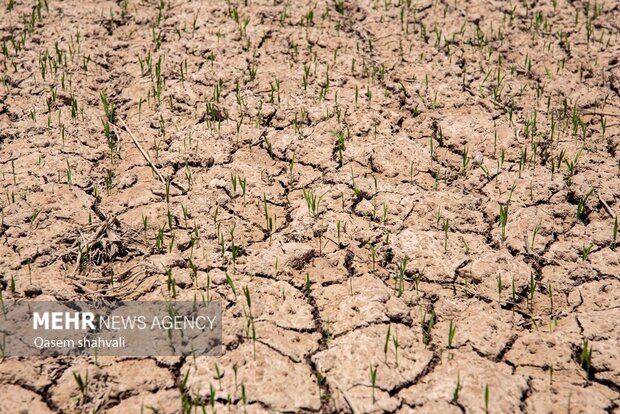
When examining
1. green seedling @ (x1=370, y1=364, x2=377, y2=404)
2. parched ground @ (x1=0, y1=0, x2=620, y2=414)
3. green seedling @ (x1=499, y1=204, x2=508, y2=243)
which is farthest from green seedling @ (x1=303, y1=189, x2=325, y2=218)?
green seedling @ (x1=370, y1=364, x2=377, y2=404)

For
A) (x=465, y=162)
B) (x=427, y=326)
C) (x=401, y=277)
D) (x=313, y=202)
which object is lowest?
(x=427, y=326)

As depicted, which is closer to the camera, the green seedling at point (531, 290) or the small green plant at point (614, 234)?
→ the green seedling at point (531, 290)

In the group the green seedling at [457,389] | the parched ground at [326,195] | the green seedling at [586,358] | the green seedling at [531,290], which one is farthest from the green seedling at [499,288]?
the green seedling at [457,389]

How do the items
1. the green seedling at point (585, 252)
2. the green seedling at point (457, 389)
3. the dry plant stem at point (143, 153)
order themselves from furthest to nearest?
the dry plant stem at point (143, 153)
the green seedling at point (585, 252)
the green seedling at point (457, 389)

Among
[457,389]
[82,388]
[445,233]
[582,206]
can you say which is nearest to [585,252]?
[582,206]

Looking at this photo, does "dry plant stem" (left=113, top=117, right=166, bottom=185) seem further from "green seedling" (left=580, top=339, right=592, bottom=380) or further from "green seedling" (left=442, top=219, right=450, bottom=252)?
"green seedling" (left=580, top=339, right=592, bottom=380)

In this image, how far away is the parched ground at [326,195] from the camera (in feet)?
7.61

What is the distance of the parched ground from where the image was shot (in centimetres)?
232

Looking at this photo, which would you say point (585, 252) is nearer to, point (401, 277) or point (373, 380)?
point (401, 277)

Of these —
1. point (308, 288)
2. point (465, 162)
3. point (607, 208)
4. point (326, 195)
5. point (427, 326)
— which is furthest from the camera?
point (465, 162)

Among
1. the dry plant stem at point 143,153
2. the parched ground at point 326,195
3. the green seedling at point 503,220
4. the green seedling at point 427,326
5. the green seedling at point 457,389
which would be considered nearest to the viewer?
the green seedling at point 457,389

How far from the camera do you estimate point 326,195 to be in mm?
3191

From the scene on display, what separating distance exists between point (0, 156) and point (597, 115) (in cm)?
343

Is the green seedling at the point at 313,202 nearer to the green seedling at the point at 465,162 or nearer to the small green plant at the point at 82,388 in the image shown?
the green seedling at the point at 465,162
